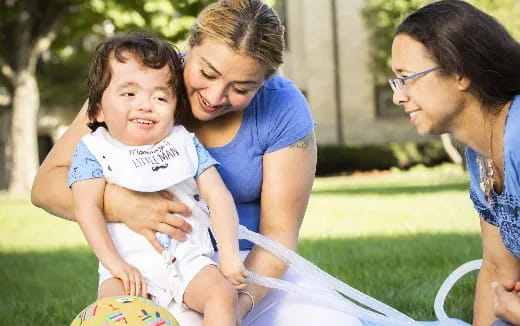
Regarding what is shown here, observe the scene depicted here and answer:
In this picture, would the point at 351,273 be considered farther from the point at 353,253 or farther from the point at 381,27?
the point at 381,27

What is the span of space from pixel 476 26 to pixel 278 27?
83 cm

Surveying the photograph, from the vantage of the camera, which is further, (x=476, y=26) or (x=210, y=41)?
(x=210, y=41)

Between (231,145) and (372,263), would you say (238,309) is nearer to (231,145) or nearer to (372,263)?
(231,145)

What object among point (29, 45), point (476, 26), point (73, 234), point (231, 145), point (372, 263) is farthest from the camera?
point (29, 45)

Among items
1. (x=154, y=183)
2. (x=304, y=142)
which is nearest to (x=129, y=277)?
(x=154, y=183)

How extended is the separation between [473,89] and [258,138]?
102cm

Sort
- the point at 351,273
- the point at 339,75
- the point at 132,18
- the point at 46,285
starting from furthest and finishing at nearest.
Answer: the point at 339,75
the point at 132,18
the point at 46,285
the point at 351,273

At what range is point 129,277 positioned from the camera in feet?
10.7

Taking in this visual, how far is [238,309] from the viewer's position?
11.0ft

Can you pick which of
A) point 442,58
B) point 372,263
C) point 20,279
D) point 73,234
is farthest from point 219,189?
point 73,234

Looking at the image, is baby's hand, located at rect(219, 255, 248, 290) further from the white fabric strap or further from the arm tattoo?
the arm tattoo

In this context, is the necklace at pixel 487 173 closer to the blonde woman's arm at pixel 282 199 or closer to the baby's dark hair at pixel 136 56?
the blonde woman's arm at pixel 282 199

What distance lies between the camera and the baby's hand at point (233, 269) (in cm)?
330

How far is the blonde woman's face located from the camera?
335 cm
